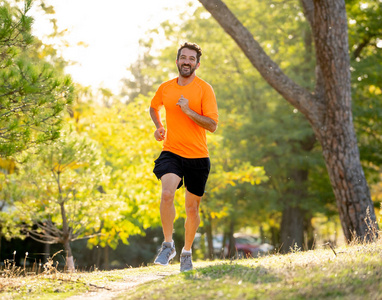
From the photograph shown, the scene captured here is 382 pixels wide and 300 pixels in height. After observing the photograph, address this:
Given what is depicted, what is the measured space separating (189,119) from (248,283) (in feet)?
6.42

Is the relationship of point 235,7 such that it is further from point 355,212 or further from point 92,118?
point 355,212

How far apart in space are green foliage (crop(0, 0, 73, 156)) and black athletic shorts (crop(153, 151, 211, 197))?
146cm

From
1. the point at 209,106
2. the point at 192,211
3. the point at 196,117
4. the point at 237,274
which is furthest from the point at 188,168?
the point at 237,274

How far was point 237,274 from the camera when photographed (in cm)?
505

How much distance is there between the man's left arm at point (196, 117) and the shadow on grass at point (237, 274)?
1451mm

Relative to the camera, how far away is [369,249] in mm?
6129

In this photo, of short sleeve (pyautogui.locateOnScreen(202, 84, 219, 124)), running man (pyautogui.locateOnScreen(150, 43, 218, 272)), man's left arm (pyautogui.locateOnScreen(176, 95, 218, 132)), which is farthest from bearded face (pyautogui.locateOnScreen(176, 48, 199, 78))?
man's left arm (pyautogui.locateOnScreen(176, 95, 218, 132))

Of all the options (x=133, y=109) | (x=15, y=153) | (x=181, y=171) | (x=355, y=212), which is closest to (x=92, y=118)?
(x=133, y=109)

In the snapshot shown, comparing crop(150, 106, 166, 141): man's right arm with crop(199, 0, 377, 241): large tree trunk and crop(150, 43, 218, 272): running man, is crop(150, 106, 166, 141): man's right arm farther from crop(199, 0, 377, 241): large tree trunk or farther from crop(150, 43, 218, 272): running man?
crop(199, 0, 377, 241): large tree trunk

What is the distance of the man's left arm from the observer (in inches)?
215

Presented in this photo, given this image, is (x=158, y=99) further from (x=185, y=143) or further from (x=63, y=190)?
(x=63, y=190)

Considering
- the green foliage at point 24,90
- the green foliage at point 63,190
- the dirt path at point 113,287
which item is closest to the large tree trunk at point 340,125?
the dirt path at point 113,287

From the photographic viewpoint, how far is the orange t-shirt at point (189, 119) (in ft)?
18.8

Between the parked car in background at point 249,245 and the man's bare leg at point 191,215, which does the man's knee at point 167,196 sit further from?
the parked car in background at point 249,245
